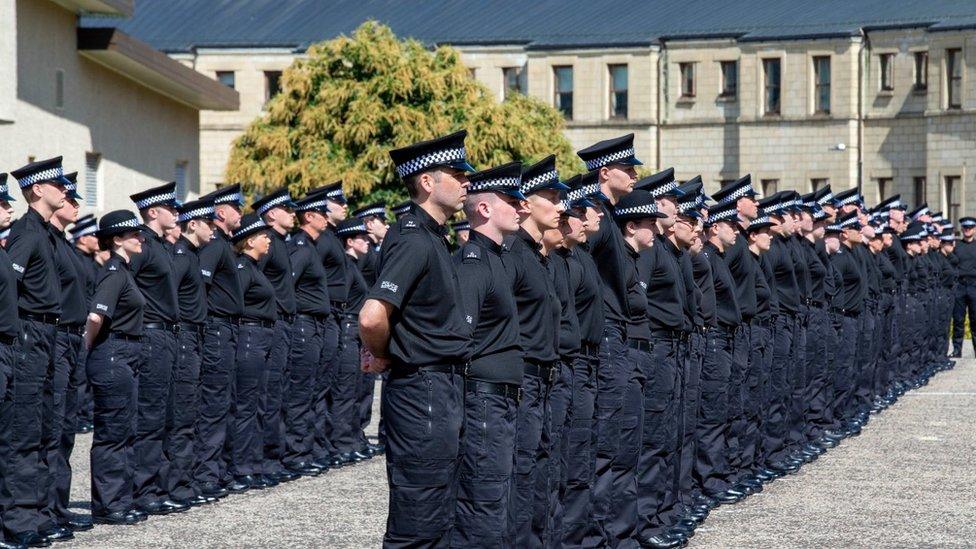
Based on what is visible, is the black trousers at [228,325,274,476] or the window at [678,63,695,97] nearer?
the black trousers at [228,325,274,476]

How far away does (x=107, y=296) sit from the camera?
1316 centimetres

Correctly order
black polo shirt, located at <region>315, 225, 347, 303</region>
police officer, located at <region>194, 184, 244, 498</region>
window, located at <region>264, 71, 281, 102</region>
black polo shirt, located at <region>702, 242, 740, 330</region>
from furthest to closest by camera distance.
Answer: window, located at <region>264, 71, 281, 102</region> → black polo shirt, located at <region>315, 225, 347, 303</region> → police officer, located at <region>194, 184, 244, 498</region> → black polo shirt, located at <region>702, 242, 740, 330</region>

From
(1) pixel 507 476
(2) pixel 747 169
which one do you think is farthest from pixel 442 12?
(1) pixel 507 476

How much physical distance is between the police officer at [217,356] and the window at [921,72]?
2156 inches

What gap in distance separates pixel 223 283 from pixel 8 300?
3274mm

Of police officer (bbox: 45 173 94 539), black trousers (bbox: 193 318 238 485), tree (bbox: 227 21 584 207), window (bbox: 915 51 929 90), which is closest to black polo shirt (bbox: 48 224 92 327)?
police officer (bbox: 45 173 94 539)

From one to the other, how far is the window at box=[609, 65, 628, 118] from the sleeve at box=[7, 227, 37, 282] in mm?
60238

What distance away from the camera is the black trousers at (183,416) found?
1423 centimetres

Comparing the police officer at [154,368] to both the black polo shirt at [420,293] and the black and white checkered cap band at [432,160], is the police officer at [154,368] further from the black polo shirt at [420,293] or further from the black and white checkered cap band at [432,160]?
the black polo shirt at [420,293]

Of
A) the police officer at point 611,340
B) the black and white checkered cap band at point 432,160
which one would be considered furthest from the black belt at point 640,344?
the black and white checkered cap band at point 432,160

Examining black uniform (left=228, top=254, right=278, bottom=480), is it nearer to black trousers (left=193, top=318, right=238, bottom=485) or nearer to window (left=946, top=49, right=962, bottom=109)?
black trousers (left=193, top=318, right=238, bottom=485)

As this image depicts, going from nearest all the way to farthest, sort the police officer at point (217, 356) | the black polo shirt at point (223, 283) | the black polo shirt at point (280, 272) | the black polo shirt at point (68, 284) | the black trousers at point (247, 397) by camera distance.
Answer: the black polo shirt at point (68, 284), the police officer at point (217, 356), the black polo shirt at point (223, 283), the black trousers at point (247, 397), the black polo shirt at point (280, 272)

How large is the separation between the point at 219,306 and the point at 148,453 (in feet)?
5.11

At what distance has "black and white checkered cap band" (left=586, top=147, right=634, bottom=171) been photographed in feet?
39.6
